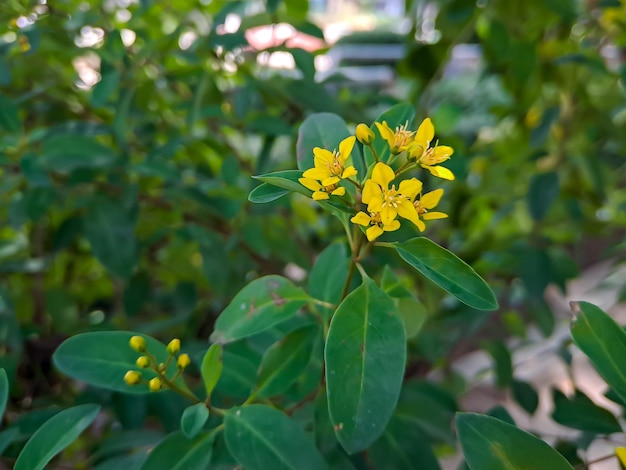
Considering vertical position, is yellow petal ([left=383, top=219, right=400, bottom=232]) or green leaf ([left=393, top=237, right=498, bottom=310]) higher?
yellow petal ([left=383, top=219, right=400, bottom=232])

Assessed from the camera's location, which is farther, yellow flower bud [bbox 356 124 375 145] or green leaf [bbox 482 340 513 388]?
green leaf [bbox 482 340 513 388]

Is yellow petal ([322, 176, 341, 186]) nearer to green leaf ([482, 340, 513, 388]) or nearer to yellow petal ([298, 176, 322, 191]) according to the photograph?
yellow petal ([298, 176, 322, 191])

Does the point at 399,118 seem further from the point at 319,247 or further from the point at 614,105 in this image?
the point at 614,105

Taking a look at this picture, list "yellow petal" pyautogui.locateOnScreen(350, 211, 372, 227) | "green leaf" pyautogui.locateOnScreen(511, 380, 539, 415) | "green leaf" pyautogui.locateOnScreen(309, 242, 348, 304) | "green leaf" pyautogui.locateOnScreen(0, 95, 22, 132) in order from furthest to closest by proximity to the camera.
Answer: "green leaf" pyautogui.locateOnScreen(511, 380, 539, 415) → "green leaf" pyautogui.locateOnScreen(0, 95, 22, 132) → "green leaf" pyautogui.locateOnScreen(309, 242, 348, 304) → "yellow petal" pyautogui.locateOnScreen(350, 211, 372, 227)

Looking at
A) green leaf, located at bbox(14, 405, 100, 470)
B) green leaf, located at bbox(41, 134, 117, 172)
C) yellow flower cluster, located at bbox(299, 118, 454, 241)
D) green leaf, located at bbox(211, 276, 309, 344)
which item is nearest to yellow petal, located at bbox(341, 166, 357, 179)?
yellow flower cluster, located at bbox(299, 118, 454, 241)

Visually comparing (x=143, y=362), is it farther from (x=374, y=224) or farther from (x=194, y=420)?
(x=374, y=224)

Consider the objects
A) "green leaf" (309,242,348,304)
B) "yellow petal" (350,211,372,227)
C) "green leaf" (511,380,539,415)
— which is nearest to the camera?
"yellow petal" (350,211,372,227)

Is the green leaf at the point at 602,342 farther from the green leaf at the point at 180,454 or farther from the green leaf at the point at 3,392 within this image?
the green leaf at the point at 3,392

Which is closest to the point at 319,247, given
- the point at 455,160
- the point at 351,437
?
the point at 455,160
